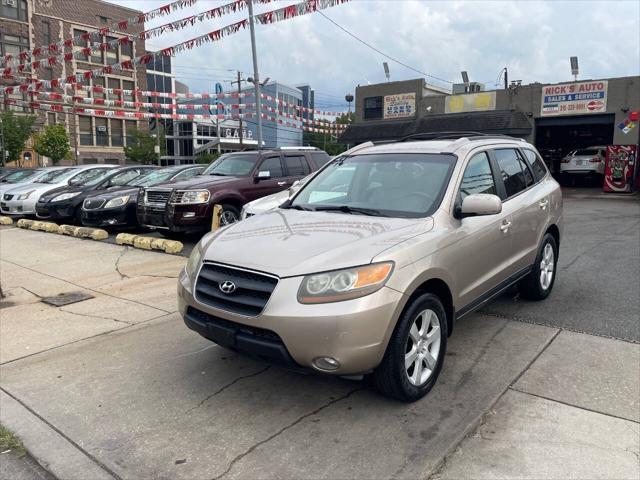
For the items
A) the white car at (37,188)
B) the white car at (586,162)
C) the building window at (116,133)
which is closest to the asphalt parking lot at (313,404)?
the white car at (37,188)

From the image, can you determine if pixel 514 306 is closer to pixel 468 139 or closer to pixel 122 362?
pixel 468 139

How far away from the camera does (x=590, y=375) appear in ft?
12.4

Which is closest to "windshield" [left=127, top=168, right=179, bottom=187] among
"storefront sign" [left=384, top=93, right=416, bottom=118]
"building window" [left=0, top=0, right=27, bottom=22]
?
"storefront sign" [left=384, top=93, right=416, bottom=118]

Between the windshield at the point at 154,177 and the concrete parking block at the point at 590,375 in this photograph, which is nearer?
the concrete parking block at the point at 590,375

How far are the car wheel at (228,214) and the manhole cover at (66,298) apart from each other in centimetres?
320

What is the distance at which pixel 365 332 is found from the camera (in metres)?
2.91

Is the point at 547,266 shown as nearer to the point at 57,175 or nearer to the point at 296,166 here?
the point at 296,166

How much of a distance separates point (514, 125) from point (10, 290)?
24.2m

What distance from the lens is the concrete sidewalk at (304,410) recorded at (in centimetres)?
277

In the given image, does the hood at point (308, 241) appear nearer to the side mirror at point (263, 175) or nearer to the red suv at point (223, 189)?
the red suv at point (223, 189)

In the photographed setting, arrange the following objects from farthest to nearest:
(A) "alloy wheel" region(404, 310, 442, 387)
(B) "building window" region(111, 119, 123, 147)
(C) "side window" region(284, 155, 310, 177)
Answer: (B) "building window" region(111, 119, 123, 147) < (C) "side window" region(284, 155, 310, 177) < (A) "alloy wheel" region(404, 310, 442, 387)

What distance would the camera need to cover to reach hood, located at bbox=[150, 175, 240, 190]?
9.15 meters

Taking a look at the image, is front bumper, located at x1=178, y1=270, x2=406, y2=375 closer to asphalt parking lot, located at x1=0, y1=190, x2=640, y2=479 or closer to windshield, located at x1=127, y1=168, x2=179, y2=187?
asphalt parking lot, located at x1=0, y1=190, x2=640, y2=479

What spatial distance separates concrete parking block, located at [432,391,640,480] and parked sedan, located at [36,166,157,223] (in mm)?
11417
